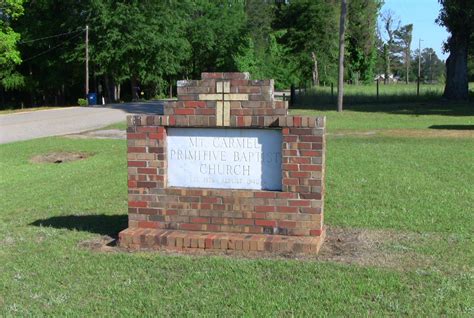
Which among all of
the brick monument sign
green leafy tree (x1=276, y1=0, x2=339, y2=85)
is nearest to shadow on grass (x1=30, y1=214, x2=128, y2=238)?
the brick monument sign

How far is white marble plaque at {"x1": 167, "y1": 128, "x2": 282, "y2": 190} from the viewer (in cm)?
543

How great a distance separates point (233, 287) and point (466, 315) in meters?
1.64

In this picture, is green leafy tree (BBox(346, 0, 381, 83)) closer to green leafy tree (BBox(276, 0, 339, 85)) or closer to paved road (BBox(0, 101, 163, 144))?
green leafy tree (BBox(276, 0, 339, 85))

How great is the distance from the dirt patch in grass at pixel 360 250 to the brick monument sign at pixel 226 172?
11 cm

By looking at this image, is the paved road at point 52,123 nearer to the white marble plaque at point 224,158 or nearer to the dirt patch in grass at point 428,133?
the dirt patch in grass at point 428,133

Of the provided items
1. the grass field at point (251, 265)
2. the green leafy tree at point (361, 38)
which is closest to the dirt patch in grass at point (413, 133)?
the grass field at point (251, 265)

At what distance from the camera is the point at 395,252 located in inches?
206

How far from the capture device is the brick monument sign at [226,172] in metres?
5.28

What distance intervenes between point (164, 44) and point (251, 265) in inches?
1784

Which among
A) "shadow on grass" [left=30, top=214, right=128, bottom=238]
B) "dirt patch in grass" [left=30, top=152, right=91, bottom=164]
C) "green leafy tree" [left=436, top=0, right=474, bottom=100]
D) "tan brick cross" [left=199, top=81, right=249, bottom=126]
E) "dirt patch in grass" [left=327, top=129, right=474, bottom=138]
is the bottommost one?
"dirt patch in grass" [left=30, top=152, right=91, bottom=164]

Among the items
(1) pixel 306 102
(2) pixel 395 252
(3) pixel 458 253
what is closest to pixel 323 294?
(2) pixel 395 252

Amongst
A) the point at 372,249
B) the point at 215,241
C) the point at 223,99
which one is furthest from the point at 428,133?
the point at 215,241

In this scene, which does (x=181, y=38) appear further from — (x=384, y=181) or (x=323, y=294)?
(x=323, y=294)

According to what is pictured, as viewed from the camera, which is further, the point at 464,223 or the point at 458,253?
the point at 464,223
